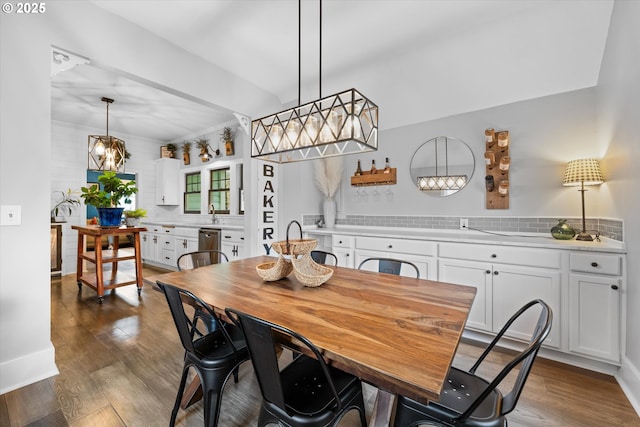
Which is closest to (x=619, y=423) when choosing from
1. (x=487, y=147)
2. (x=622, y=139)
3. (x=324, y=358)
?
(x=622, y=139)

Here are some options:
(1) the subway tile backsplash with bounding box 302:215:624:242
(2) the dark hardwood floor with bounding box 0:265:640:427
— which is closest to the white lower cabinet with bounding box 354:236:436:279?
(1) the subway tile backsplash with bounding box 302:215:624:242

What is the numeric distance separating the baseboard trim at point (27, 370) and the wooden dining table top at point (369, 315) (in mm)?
1082

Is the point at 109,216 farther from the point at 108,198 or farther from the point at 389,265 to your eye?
the point at 389,265

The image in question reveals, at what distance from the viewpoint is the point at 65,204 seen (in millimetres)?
4859

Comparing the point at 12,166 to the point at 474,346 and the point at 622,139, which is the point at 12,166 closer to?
the point at 474,346

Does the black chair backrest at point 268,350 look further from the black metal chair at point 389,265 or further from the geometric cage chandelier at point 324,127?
the black metal chair at point 389,265

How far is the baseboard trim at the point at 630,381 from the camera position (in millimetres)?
1652

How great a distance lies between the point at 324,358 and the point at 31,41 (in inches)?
106

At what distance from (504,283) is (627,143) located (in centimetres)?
124

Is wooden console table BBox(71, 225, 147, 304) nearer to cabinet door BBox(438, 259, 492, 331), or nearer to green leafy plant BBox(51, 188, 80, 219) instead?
green leafy plant BBox(51, 188, 80, 219)

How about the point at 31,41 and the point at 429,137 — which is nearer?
the point at 31,41

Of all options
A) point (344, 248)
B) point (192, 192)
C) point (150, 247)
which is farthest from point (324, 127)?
point (150, 247)

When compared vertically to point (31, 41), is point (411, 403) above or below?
below

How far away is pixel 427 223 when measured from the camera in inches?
129
